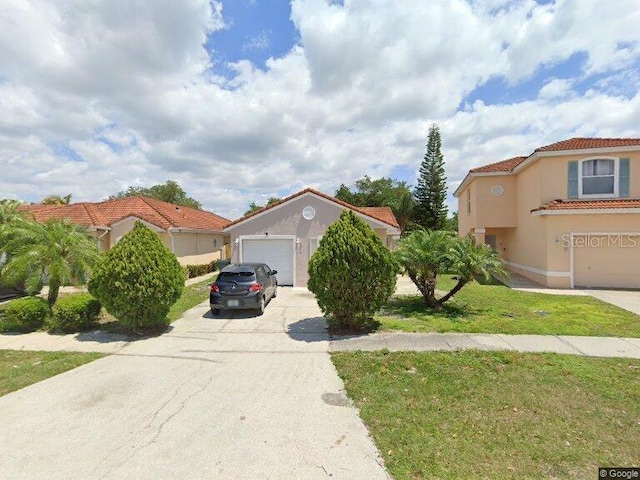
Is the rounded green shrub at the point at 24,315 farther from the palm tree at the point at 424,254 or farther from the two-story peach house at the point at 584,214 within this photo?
the two-story peach house at the point at 584,214

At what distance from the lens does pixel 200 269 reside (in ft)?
66.6

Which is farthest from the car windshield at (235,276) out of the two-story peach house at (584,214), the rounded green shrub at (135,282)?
the two-story peach house at (584,214)

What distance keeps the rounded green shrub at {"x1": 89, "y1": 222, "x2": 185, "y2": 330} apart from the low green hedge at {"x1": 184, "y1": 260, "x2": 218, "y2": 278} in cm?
1081

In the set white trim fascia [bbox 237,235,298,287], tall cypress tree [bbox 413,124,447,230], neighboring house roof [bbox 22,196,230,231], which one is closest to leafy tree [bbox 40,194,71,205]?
neighboring house roof [bbox 22,196,230,231]

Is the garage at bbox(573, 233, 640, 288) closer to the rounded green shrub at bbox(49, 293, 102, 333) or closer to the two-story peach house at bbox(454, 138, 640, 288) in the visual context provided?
the two-story peach house at bbox(454, 138, 640, 288)

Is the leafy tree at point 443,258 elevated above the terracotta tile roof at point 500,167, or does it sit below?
below

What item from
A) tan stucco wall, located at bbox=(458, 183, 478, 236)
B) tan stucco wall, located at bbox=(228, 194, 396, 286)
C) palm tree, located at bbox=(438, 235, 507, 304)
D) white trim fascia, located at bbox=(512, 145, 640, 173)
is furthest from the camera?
tan stucco wall, located at bbox=(458, 183, 478, 236)

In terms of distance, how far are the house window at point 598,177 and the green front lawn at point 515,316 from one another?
19.3 ft

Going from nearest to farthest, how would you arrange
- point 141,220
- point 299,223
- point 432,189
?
point 299,223 < point 141,220 < point 432,189

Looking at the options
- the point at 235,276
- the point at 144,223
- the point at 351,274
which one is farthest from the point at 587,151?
the point at 144,223

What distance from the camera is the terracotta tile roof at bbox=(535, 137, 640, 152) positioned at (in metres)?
14.3

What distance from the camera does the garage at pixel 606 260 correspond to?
1355 cm

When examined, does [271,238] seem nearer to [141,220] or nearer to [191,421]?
[141,220]

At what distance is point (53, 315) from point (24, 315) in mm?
772
